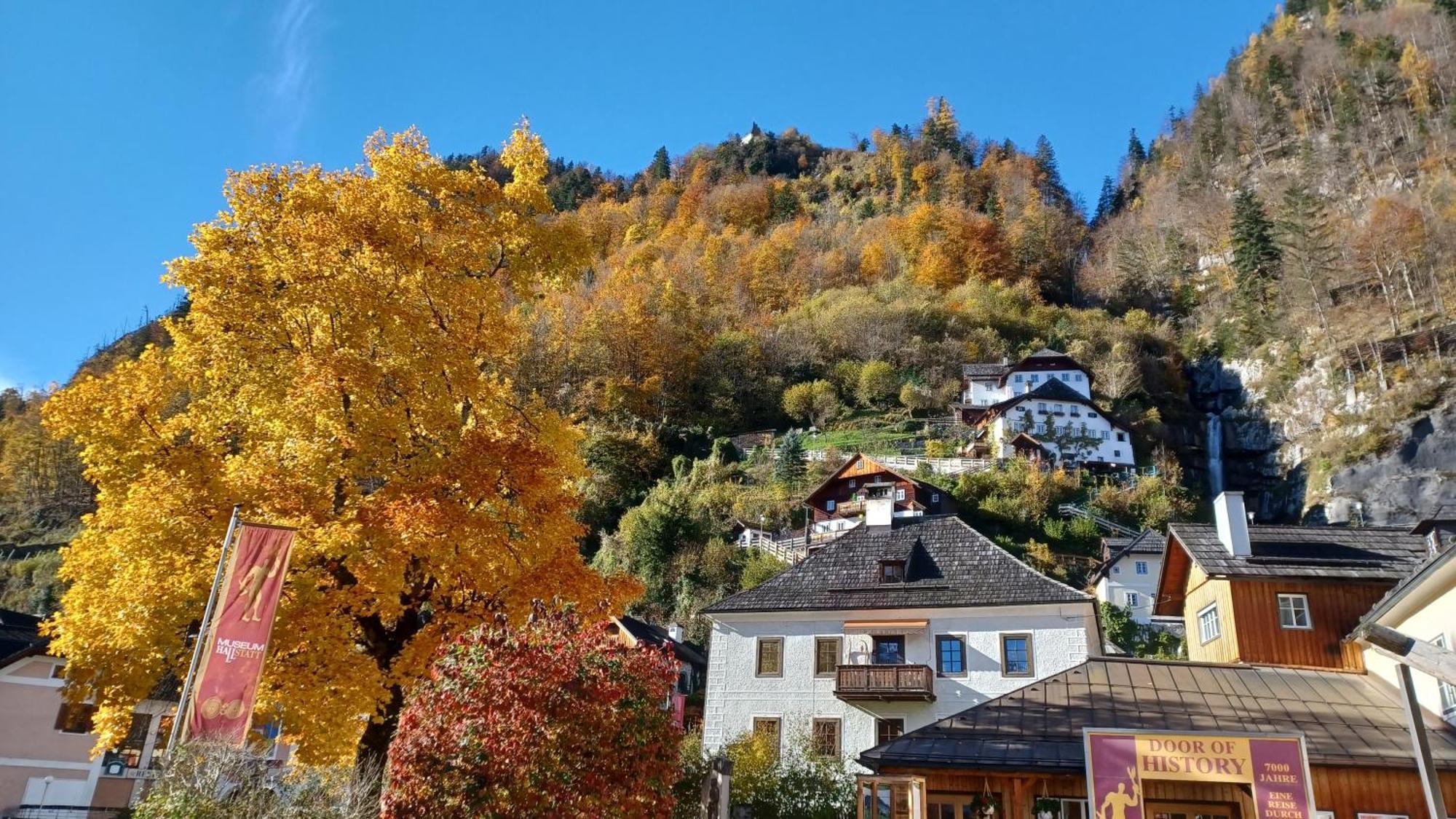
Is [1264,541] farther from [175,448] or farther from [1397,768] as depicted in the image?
[175,448]

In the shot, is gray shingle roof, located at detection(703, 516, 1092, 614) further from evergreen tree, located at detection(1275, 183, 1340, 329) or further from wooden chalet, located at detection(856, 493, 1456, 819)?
evergreen tree, located at detection(1275, 183, 1340, 329)

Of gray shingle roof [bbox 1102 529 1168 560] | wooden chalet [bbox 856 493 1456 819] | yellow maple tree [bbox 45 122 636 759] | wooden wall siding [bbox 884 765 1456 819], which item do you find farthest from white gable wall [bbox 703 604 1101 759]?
gray shingle roof [bbox 1102 529 1168 560]

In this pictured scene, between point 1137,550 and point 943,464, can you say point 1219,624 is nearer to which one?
point 1137,550

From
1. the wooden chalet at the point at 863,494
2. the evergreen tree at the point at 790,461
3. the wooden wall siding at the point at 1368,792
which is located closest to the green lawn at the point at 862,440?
the evergreen tree at the point at 790,461

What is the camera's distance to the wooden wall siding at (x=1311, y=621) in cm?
1997

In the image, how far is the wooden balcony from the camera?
26422 millimetres

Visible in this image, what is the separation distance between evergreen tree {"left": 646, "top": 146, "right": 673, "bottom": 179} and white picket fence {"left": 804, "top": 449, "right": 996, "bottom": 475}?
10053 centimetres

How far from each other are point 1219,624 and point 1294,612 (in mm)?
1604

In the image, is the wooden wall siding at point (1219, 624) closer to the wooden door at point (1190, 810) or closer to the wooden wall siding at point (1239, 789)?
the wooden wall siding at point (1239, 789)

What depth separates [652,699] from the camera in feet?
38.8

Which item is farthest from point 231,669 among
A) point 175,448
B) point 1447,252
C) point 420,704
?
point 1447,252

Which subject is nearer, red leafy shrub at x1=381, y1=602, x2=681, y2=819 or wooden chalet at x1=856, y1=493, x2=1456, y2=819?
red leafy shrub at x1=381, y1=602, x2=681, y2=819

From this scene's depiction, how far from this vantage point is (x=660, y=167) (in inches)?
5935

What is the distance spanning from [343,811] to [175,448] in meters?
5.41
